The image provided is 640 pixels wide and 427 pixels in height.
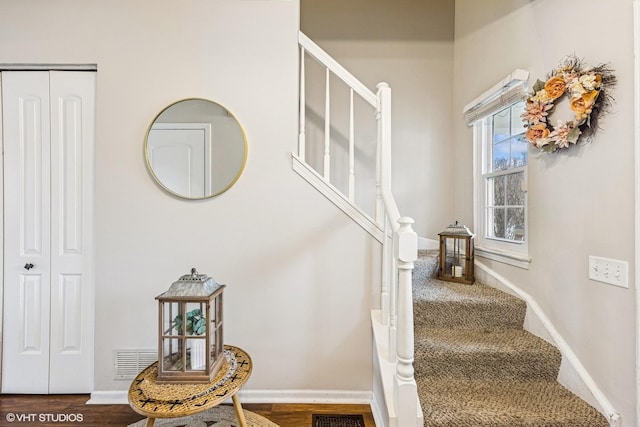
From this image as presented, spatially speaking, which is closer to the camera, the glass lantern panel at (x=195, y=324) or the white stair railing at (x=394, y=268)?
the white stair railing at (x=394, y=268)

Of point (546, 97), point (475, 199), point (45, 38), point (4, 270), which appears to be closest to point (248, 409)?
point (4, 270)

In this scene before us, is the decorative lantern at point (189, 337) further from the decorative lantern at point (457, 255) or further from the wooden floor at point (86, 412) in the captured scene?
the decorative lantern at point (457, 255)

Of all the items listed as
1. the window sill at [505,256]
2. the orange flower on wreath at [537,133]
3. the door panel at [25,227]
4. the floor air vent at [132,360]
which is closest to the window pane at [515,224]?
the window sill at [505,256]

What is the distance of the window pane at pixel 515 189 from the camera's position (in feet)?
7.41

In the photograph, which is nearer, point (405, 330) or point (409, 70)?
point (405, 330)

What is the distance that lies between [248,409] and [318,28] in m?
3.26

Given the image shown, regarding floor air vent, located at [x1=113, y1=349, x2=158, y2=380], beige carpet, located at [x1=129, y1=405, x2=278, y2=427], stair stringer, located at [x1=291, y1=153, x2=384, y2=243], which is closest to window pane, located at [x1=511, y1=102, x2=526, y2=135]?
stair stringer, located at [x1=291, y1=153, x2=384, y2=243]

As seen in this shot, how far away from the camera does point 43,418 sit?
192 cm

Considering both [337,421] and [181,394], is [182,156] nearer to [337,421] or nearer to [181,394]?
[181,394]

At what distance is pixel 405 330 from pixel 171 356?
1.18 m

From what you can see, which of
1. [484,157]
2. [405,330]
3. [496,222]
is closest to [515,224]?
[496,222]

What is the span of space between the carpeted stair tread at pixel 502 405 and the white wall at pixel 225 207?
59 centimetres

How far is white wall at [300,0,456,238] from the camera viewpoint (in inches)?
118

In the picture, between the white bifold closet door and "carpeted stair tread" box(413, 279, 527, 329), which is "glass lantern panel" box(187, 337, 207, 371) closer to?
the white bifold closet door
